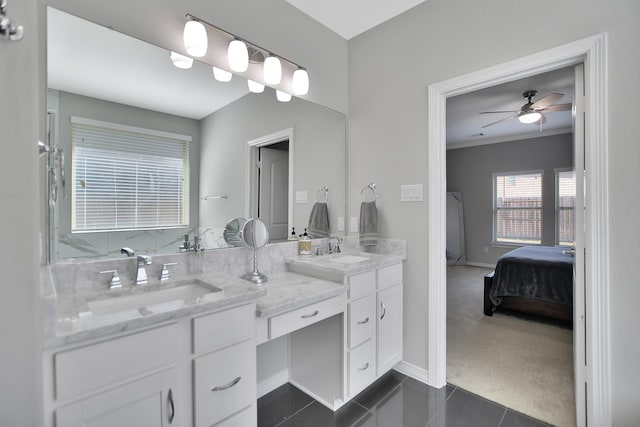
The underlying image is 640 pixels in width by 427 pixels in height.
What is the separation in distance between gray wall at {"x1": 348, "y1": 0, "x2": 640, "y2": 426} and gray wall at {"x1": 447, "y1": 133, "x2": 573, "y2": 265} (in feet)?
15.6

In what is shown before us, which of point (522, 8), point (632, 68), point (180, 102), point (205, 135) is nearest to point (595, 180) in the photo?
point (632, 68)

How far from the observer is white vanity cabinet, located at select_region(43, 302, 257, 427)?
0.86 metres

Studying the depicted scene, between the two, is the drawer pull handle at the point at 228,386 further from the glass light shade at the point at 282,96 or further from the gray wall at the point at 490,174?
the gray wall at the point at 490,174

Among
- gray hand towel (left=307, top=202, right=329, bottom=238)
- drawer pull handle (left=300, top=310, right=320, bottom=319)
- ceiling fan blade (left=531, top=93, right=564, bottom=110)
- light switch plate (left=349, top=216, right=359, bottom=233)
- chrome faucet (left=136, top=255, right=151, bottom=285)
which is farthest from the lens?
ceiling fan blade (left=531, top=93, right=564, bottom=110)

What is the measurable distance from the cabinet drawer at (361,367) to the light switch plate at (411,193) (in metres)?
1.03

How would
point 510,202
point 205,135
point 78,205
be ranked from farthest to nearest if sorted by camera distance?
1. point 510,202
2. point 205,135
3. point 78,205

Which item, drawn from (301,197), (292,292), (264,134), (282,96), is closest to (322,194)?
(301,197)

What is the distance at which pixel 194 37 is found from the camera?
1597 mm

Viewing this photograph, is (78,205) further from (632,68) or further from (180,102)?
(632,68)

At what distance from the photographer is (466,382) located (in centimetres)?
210

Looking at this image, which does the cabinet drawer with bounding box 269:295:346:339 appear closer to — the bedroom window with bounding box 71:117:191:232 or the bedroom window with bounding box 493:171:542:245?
the bedroom window with bounding box 71:117:191:232

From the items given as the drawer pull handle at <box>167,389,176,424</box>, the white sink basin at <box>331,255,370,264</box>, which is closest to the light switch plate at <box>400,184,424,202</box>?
the white sink basin at <box>331,255,370,264</box>

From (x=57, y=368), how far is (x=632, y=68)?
8.37 ft

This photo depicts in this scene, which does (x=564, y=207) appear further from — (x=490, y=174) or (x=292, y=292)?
(x=292, y=292)
